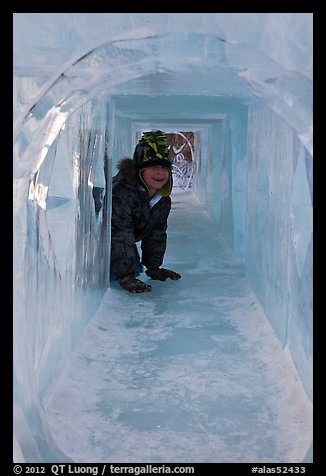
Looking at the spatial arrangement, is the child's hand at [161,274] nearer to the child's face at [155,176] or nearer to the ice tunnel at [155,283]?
the ice tunnel at [155,283]

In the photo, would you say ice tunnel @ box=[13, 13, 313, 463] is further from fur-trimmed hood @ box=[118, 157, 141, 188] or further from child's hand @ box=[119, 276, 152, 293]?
fur-trimmed hood @ box=[118, 157, 141, 188]

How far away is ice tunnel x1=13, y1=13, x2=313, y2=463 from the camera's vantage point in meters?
1.34

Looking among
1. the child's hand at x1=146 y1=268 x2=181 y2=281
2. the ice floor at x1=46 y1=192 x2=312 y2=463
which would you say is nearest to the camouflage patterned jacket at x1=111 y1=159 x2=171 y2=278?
the child's hand at x1=146 y1=268 x2=181 y2=281

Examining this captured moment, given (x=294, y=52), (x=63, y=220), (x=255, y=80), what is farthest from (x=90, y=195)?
(x=294, y=52)

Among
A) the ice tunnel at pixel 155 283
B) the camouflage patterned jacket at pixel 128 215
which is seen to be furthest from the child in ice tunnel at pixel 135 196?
the ice tunnel at pixel 155 283

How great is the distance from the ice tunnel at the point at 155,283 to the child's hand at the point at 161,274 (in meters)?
0.08

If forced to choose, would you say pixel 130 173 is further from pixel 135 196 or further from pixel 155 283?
pixel 155 283

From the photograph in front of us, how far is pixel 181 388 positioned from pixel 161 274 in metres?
1.80

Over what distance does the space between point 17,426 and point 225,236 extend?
163 inches

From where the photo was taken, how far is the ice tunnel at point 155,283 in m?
1.34

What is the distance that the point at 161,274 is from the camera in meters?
4.01

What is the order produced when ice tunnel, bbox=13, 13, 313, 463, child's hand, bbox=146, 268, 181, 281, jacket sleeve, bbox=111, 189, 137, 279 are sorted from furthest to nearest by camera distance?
1. child's hand, bbox=146, 268, 181, 281
2. jacket sleeve, bbox=111, 189, 137, 279
3. ice tunnel, bbox=13, 13, 313, 463

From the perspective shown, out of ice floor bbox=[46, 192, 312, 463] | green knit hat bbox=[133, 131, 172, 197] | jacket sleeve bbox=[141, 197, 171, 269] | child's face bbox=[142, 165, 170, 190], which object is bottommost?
ice floor bbox=[46, 192, 312, 463]
